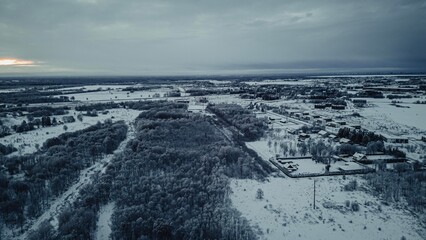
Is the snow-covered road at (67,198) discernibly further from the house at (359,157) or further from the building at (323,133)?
the building at (323,133)

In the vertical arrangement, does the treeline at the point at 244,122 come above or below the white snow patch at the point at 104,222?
above

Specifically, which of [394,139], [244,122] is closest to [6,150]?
[244,122]

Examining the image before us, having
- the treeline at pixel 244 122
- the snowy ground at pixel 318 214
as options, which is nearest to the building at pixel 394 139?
the treeline at pixel 244 122

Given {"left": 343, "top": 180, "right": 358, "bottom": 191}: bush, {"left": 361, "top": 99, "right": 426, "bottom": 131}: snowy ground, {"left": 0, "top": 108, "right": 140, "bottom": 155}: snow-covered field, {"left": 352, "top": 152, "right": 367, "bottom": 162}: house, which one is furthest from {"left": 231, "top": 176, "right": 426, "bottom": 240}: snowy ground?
{"left": 361, "top": 99, "right": 426, "bottom": 131}: snowy ground

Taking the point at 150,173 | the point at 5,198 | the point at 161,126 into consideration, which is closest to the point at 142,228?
the point at 150,173

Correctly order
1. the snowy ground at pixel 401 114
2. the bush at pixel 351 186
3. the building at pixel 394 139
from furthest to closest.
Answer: the snowy ground at pixel 401 114 → the building at pixel 394 139 → the bush at pixel 351 186

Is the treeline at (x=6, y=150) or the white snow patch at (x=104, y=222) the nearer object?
the white snow patch at (x=104, y=222)

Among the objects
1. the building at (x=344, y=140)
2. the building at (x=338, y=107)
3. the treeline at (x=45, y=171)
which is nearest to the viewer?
the treeline at (x=45, y=171)

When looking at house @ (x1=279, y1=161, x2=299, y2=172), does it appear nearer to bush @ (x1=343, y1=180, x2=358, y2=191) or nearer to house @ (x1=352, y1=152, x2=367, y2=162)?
bush @ (x1=343, y1=180, x2=358, y2=191)
